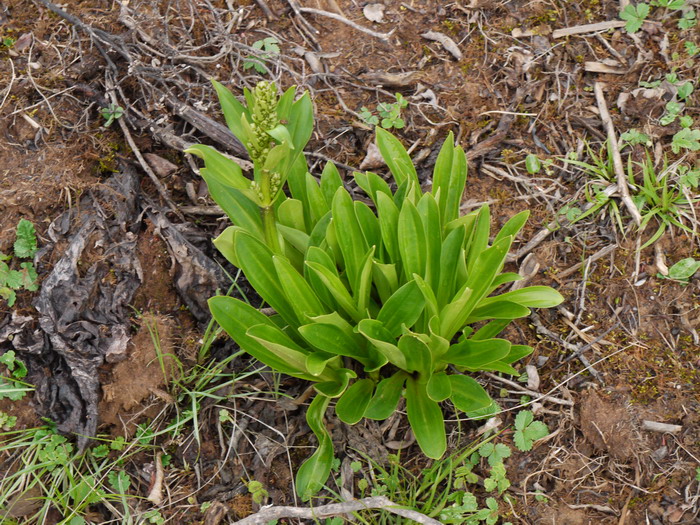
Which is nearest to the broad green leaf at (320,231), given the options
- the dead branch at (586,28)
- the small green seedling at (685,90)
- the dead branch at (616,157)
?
the dead branch at (616,157)

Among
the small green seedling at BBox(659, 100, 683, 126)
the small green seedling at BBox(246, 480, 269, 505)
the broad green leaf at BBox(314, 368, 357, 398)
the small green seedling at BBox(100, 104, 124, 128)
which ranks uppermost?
the small green seedling at BBox(100, 104, 124, 128)

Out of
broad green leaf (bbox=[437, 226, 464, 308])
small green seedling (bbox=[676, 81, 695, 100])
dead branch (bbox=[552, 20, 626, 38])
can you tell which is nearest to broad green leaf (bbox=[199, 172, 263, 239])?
broad green leaf (bbox=[437, 226, 464, 308])

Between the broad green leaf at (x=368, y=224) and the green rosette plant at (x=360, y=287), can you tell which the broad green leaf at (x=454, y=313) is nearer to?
the green rosette plant at (x=360, y=287)

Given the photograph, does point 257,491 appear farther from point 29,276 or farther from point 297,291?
point 29,276

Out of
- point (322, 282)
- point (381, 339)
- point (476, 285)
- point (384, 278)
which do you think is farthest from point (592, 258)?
point (322, 282)

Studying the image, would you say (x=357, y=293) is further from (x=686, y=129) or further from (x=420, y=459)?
(x=686, y=129)

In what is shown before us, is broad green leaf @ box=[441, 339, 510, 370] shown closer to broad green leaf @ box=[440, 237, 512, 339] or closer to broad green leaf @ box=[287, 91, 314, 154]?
broad green leaf @ box=[440, 237, 512, 339]

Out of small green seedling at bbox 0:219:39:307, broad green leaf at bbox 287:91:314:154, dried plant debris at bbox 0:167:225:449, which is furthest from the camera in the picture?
small green seedling at bbox 0:219:39:307
